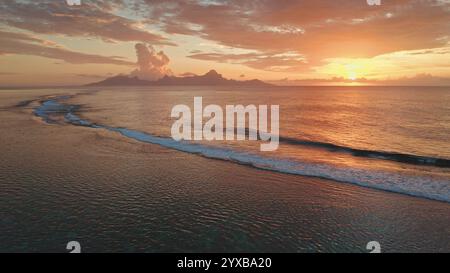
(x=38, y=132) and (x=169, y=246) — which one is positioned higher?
(x=38, y=132)

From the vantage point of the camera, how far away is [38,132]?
106 feet

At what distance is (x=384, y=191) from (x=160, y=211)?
11944 millimetres

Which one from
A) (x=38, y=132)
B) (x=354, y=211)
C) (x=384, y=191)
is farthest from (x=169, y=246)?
(x=38, y=132)

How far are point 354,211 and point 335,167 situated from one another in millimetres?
8046

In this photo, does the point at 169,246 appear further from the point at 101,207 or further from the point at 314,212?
the point at 314,212

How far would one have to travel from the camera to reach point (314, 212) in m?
13.7
